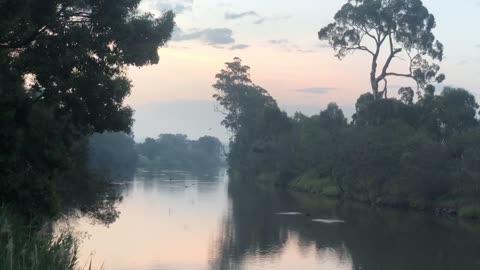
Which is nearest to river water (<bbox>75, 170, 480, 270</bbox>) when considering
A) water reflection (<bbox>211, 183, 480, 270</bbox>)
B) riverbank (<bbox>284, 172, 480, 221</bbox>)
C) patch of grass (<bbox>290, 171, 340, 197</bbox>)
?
water reflection (<bbox>211, 183, 480, 270</bbox>)

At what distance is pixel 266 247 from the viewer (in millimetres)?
27688

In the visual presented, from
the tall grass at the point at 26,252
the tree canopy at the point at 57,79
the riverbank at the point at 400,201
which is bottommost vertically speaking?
the riverbank at the point at 400,201

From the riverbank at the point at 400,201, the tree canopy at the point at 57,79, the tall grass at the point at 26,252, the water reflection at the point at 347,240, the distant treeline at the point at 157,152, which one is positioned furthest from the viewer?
the distant treeline at the point at 157,152

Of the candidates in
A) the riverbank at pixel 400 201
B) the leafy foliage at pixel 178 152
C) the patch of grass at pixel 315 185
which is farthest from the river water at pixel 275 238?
the leafy foliage at pixel 178 152

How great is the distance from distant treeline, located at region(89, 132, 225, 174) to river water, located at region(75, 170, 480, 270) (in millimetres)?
34383

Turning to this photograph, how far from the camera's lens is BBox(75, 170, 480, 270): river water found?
955 inches

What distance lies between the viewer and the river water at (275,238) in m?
24.3

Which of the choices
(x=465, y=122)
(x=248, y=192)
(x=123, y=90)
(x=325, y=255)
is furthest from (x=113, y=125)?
(x=248, y=192)

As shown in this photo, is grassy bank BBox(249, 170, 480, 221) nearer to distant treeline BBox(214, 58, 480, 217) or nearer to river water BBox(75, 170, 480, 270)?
distant treeline BBox(214, 58, 480, 217)

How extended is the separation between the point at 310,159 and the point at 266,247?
31.9 meters

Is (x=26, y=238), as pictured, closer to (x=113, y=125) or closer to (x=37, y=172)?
(x=37, y=172)

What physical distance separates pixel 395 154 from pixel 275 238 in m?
17.3

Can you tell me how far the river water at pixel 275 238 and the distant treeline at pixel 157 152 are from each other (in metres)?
34.4

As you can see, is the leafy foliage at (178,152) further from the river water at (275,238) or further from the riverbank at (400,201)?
the river water at (275,238)
